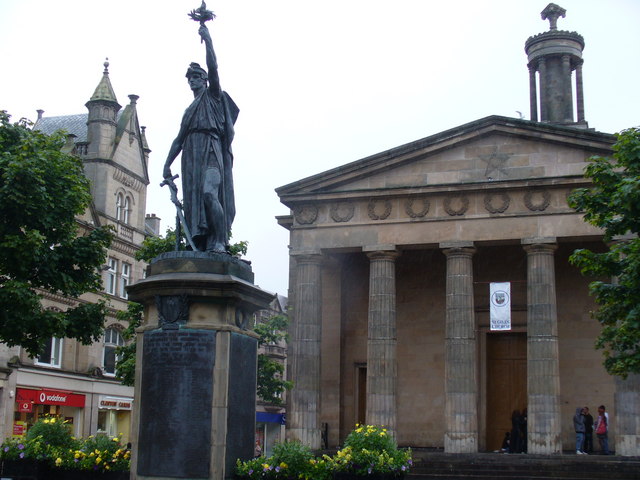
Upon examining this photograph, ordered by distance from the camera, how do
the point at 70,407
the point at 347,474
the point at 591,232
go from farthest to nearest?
the point at 70,407
the point at 591,232
the point at 347,474

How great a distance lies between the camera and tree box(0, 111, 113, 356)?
67.8 feet

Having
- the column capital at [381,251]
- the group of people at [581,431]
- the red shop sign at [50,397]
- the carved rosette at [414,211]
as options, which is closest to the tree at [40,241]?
the column capital at [381,251]

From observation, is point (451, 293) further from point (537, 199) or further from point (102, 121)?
point (102, 121)

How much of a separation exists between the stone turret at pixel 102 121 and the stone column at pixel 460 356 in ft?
73.8

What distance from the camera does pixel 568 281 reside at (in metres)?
37.2

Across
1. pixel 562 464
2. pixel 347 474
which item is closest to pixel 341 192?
pixel 562 464

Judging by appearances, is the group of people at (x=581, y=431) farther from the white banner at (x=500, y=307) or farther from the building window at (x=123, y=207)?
the building window at (x=123, y=207)

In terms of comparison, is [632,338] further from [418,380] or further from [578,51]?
[578,51]

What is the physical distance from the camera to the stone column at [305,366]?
34875 millimetres

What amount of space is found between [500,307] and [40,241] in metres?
17.1

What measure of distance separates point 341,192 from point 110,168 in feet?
58.8

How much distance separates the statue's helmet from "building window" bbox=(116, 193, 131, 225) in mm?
38735

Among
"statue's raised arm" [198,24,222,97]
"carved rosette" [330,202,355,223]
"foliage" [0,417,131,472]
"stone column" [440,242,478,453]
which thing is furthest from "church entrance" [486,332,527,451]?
"statue's raised arm" [198,24,222,97]

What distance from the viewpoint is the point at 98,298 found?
4134 cm
